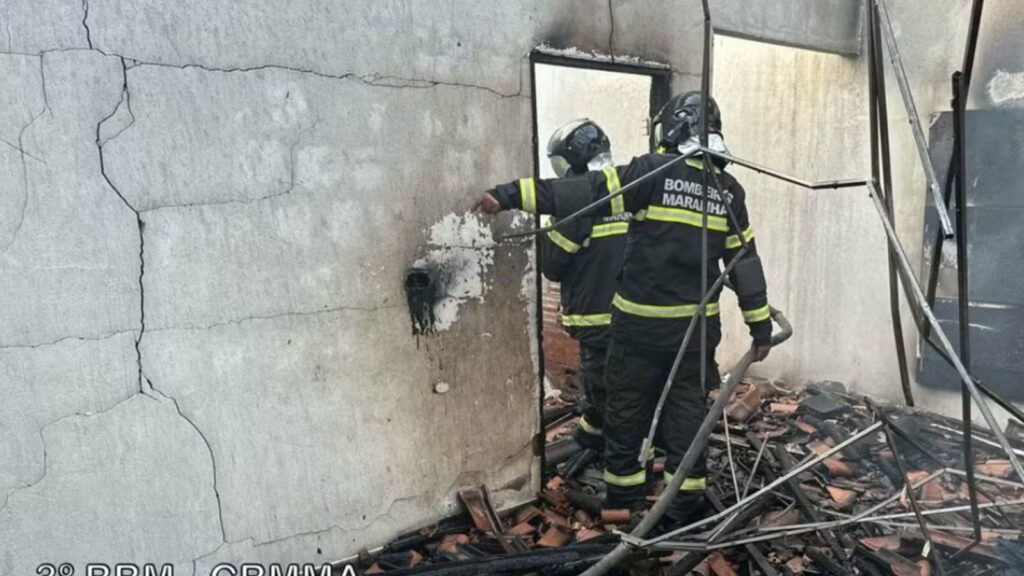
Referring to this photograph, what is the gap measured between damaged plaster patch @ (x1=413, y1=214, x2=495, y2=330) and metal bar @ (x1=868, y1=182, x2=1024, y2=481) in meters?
2.05

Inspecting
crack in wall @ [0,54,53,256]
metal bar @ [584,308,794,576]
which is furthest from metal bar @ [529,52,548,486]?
crack in wall @ [0,54,53,256]

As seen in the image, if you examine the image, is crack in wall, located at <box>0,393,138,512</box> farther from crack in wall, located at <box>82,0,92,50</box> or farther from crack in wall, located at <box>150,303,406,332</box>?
crack in wall, located at <box>82,0,92,50</box>

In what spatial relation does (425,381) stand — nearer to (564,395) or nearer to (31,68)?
(31,68)

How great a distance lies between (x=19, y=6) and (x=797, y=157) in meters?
5.20

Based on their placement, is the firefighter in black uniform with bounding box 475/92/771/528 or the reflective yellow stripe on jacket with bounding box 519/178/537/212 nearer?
the reflective yellow stripe on jacket with bounding box 519/178/537/212

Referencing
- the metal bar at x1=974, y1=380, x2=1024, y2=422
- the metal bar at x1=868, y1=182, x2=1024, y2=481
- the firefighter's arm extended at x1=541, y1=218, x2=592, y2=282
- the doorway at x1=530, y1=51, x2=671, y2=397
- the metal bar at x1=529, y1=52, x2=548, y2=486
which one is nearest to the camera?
the metal bar at x1=868, y1=182, x2=1024, y2=481

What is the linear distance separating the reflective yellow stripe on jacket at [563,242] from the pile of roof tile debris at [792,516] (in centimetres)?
139

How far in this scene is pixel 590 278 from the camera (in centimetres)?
399

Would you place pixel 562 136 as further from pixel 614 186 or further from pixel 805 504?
pixel 805 504

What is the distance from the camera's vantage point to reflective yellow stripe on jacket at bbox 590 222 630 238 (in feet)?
12.7

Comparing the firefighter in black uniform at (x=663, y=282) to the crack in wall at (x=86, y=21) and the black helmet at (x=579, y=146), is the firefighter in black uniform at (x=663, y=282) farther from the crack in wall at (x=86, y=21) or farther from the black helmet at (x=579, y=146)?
the crack in wall at (x=86, y=21)

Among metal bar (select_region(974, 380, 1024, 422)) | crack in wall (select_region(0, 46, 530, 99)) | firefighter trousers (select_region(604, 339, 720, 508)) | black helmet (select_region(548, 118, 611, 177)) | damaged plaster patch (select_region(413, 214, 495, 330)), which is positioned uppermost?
crack in wall (select_region(0, 46, 530, 99))

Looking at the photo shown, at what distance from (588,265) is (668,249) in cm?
81

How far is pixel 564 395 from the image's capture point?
560 centimetres
